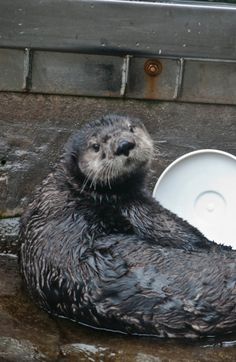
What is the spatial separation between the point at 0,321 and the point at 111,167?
0.97 metres

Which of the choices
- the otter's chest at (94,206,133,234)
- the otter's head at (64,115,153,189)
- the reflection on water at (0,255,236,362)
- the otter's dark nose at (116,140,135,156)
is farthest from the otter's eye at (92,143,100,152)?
the reflection on water at (0,255,236,362)

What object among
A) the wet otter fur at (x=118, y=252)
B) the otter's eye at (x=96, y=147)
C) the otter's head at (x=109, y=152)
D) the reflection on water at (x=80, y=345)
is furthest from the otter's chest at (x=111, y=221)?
the reflection on water at (x=80, y=345)

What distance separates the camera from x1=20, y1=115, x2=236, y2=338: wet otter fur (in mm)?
4289

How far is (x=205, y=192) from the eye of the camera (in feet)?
18.4

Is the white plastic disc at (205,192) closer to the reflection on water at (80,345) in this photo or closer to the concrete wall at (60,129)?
the concrete wall at (60,129)

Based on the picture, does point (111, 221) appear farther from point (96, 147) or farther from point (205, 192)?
point (205, 192)

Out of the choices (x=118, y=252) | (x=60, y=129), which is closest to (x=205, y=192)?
(x=60, y=129)

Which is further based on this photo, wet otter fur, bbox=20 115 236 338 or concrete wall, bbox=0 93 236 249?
concrete wall, bbox=0 93 236 249

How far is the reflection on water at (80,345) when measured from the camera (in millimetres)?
4113

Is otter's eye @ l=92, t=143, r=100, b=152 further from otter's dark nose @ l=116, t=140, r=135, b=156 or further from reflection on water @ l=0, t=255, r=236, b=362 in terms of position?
reflection on water @ l=0, t=255, r=236, b=362

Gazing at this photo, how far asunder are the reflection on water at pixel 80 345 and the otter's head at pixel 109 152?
2.56ft

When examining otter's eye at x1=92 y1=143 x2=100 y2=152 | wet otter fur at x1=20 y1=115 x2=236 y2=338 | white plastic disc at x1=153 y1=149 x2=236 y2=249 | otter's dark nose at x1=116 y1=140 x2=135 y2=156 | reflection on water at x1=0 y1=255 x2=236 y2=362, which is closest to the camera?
reflection on water at x1=0 y1=255 x2=236 y2=362

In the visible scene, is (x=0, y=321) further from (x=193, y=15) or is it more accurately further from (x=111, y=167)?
Answer: (x=193, y=15)

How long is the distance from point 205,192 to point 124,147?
3.94ft
